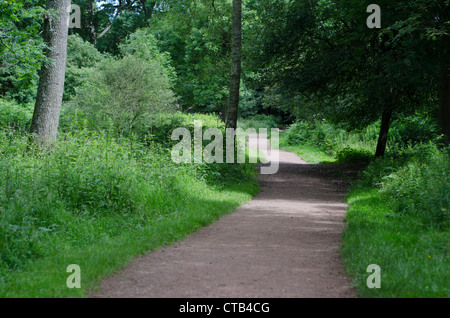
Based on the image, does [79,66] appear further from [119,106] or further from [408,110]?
[408,110]

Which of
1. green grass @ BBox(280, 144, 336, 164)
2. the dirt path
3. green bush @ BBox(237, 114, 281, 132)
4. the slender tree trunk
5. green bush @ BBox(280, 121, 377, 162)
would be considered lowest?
the dirt path

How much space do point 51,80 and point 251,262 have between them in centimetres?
862

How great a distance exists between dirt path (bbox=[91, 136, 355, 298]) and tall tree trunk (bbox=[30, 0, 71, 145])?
19.0ft

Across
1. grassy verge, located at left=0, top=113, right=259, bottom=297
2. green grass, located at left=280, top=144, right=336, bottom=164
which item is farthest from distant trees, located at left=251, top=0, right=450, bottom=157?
grassy verge, located at left=0, top=113, right=259, bottom=297

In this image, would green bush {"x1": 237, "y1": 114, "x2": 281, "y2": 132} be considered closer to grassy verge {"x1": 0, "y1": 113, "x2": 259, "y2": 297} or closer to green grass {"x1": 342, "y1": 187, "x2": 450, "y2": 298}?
grassy verge {"x1": 0, "y1": 113, "x2": 259, "y2": 297}

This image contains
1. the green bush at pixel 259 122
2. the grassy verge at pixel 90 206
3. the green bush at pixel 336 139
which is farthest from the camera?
the green bush at pixel 259 122

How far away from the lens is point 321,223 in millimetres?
9398

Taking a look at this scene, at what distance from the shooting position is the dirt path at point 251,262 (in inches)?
199

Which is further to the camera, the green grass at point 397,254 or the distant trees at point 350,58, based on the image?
the distant trees at point 350,58

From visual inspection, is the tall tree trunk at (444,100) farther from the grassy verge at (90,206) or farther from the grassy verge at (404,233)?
the grassy verge at (90,206)

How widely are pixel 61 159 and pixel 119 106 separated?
1589 centimetres

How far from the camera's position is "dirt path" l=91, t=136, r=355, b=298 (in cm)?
504

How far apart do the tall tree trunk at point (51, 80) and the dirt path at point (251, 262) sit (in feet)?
19.0

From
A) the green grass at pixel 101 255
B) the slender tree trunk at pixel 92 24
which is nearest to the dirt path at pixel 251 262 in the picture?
the green grass at pixel 101 255
